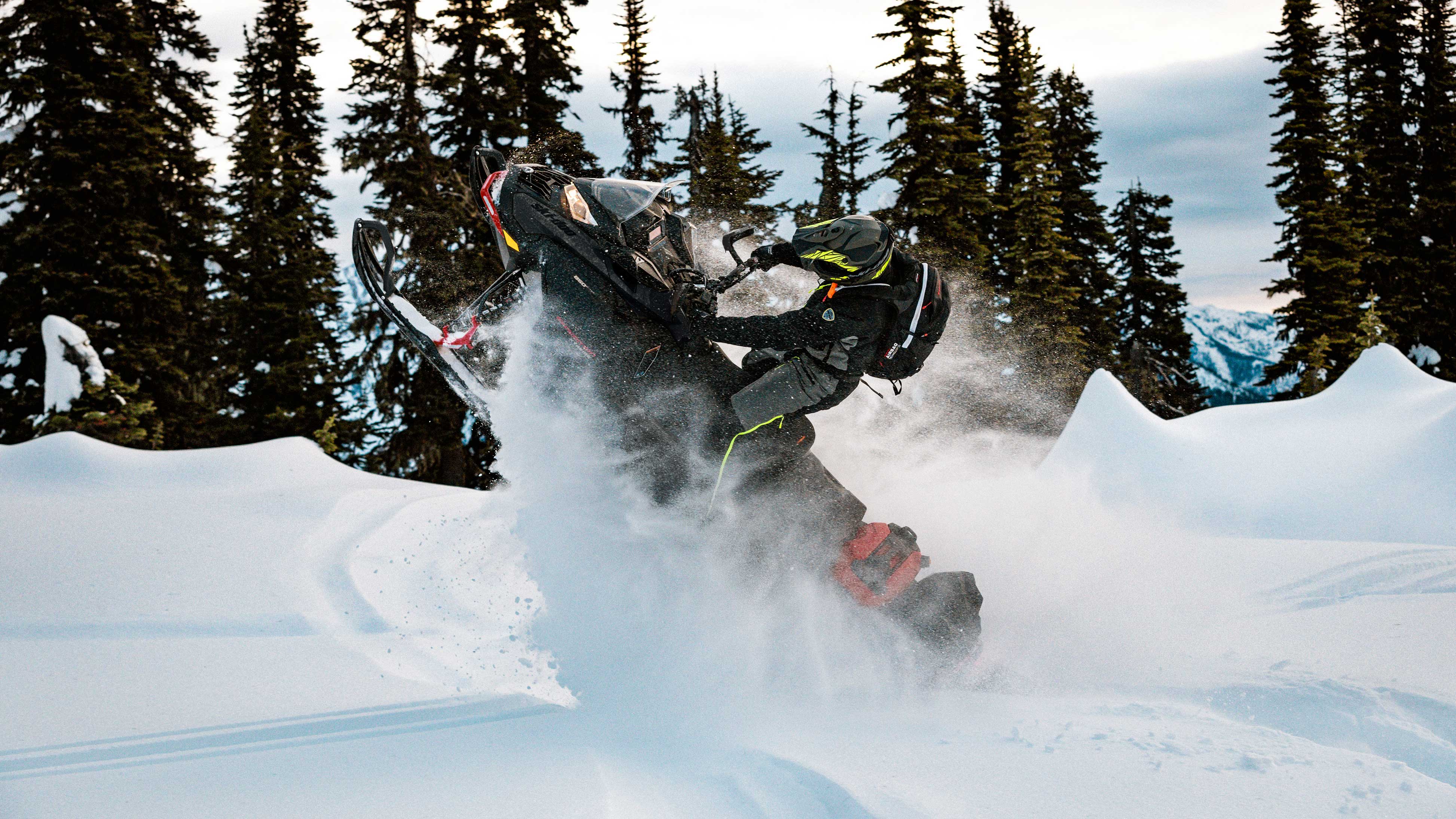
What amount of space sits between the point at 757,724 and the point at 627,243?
232cm

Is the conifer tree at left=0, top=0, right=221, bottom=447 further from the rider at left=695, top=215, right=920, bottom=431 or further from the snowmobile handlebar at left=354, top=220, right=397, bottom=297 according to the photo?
the rider at left=695, top=215, right=920, bottom=431

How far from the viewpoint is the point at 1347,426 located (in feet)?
23.1

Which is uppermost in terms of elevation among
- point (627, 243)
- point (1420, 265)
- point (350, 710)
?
point (1420, 265)

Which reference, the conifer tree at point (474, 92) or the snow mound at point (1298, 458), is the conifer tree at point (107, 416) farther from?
the snow mound at point (1298, 458)

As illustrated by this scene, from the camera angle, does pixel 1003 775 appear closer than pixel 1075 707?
Yes

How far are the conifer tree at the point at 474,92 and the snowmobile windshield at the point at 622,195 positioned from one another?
1622 cm

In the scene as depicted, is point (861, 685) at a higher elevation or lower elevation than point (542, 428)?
lower

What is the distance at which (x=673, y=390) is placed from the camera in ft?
14.5

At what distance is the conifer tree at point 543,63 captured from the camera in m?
21.1

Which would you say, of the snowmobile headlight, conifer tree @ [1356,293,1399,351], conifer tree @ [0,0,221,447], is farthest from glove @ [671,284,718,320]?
conifer tree @ [1356,293,1399,351]

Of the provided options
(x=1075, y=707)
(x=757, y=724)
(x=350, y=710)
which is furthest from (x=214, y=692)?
(x=1075, y=707)

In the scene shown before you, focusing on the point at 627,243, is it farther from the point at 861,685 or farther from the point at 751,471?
the point at 861,685

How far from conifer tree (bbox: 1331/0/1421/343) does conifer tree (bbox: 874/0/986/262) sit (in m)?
14.5

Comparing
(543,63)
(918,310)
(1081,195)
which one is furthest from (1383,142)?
(918,310)
